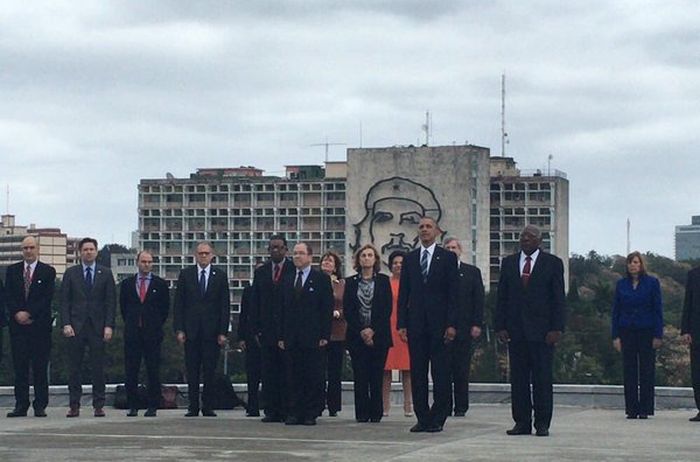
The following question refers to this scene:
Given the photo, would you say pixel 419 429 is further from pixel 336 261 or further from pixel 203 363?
pixel 203 363

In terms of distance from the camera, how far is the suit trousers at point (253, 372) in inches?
781

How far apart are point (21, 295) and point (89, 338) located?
0.87 metres

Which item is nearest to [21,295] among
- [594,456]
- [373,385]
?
[373,385]

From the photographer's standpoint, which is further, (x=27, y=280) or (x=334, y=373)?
(x=334, y=373)

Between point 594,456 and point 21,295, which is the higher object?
point 21,295

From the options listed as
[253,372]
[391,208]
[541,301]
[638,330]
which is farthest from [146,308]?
[391,208]

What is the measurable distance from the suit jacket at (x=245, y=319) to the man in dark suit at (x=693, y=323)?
4.77 meters

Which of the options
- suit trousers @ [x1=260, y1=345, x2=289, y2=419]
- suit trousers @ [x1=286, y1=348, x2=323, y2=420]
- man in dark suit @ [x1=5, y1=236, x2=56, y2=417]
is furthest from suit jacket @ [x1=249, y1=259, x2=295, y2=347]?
man in dark suit @ [x1=5, y1=236, x2=56, y2=417]

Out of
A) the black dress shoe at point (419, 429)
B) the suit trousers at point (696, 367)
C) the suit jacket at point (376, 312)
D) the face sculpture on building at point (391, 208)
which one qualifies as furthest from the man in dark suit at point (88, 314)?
the face sculpture on building at point (391, 208)

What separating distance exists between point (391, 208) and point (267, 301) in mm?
154620

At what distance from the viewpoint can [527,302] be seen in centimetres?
1644

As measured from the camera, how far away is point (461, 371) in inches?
791

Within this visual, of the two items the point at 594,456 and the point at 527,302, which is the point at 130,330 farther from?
the point at 594,456

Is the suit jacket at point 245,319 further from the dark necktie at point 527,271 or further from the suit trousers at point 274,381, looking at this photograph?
the dark necktie at point 527,271
